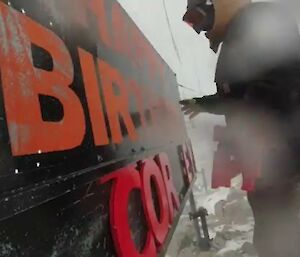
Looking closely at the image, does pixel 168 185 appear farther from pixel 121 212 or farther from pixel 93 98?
pixel 93 98

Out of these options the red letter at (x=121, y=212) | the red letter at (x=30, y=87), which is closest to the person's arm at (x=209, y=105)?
the red letter at (x=121, y=212)

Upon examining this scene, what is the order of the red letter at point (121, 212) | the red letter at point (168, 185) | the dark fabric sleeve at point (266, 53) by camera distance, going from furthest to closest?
the red letter at point (168, 185) < the dark fabric sleeve at point (266, 53) < the red letter at point (121, 212)

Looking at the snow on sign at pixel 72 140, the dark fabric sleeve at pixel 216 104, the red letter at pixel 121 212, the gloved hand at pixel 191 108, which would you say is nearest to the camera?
the snow on sign at pixel 72 140

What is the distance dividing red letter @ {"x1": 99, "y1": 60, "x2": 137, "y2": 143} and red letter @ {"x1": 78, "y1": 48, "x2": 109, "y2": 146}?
0.17m

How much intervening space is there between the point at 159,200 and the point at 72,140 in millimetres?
1900

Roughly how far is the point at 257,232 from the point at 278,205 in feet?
1.02

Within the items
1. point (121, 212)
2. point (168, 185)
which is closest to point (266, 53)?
point (121, 212)

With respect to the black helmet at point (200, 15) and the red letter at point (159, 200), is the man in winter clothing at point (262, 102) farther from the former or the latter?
the red letter at point (159, 200)

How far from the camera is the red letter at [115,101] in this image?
2785mm

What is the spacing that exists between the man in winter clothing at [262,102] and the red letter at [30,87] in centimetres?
135

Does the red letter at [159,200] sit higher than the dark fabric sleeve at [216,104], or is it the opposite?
the dark fabric sleeve at [216,104]

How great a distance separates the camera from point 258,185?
3035mm

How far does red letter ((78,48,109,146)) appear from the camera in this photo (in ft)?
7.85


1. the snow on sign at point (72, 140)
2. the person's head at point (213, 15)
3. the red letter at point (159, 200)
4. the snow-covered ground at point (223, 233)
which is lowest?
the snow-covered ground at point (223, 233)
